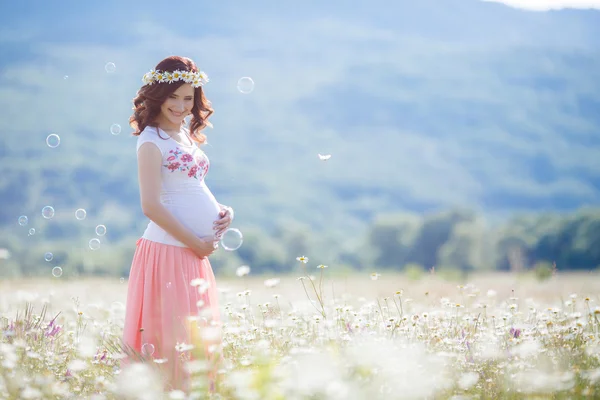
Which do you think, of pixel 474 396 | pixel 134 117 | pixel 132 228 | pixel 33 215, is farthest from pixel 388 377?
pixel 33 215

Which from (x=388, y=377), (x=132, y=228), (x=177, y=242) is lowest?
(x=132, y=228)

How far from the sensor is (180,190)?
202 inches

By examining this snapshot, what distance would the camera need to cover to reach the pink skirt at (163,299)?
4973 mm

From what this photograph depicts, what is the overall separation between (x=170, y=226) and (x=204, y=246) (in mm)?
304

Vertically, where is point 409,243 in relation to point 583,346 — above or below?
below

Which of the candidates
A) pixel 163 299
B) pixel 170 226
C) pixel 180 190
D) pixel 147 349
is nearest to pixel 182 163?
pixel 180 190

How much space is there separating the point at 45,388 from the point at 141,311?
1433mm

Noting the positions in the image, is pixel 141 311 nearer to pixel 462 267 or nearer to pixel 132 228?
pixel 462 267

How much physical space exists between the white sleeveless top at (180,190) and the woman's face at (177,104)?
14cm

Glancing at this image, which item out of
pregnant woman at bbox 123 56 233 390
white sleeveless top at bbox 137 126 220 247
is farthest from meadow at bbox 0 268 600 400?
white sleeveless top at bbox 137 126 220 247

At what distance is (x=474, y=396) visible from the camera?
403cm

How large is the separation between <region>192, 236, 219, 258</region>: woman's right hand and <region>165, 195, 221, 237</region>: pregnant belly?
0.05m

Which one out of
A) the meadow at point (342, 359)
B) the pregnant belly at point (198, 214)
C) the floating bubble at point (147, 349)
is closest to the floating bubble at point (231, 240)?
the meadow at point (342, 359)

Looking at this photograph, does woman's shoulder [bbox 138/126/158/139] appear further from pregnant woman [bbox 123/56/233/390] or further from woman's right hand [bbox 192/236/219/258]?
woman's right hand [bbox 192/236/219/258]
